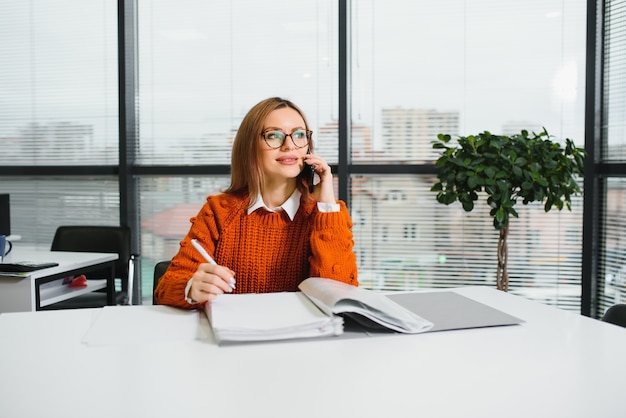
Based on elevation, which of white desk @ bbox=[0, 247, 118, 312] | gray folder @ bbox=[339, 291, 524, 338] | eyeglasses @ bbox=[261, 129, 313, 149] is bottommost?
white desk @ bbox=[0, 247, 118, 312]

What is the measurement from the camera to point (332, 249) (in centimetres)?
176

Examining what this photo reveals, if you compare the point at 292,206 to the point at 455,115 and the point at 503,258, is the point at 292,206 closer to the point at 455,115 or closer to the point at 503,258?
the point at 503,258

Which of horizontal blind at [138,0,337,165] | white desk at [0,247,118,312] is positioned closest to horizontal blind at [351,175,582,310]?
horizontal blind at [138,0,337,165]

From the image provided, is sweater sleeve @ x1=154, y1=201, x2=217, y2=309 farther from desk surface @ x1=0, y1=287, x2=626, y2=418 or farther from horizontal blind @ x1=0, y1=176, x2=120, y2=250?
horizontal blind @ x1=0, y1=176, x2=120, y2=250

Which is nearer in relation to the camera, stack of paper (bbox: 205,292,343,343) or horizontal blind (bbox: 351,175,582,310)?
stack of paper (bbox: 205,292,343,343)

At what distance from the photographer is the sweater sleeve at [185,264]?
154cm

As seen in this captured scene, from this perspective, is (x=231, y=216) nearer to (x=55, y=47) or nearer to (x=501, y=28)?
(x=501, y=28)

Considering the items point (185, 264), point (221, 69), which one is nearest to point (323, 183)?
point (185, 264)

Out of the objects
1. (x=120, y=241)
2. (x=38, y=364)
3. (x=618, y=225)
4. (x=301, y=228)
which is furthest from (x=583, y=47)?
(x=38, y=364)

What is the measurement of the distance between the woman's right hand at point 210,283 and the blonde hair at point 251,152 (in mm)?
513

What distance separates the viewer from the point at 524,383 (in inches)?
39.3

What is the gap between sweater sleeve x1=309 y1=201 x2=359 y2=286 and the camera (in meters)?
1.75

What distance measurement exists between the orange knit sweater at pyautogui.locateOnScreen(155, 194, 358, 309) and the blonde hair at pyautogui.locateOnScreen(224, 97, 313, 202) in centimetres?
6

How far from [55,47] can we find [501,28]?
10.3 feet
